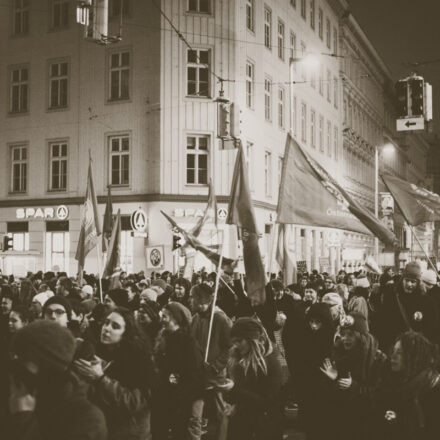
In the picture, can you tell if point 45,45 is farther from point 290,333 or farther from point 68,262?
point 290,333

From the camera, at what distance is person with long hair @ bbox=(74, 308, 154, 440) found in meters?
5.23

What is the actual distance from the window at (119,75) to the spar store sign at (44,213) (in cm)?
514

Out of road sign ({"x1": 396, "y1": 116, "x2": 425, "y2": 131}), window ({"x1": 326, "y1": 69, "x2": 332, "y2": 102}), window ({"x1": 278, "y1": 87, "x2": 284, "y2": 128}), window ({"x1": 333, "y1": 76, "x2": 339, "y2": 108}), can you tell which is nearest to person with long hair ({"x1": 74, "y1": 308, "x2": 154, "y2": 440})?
road sign ({"x1": 396, "y1": 116, "x2": 425, "y2": 131})

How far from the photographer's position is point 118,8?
30.8 meters

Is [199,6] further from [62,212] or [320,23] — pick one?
[320,23]

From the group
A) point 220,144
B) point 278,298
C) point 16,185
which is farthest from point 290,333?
point 16,185

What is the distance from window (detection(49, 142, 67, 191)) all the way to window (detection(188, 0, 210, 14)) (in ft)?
26.0

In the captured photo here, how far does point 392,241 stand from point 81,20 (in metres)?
15.2

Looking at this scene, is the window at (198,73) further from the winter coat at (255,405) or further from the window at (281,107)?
the winter coat at (255,405)

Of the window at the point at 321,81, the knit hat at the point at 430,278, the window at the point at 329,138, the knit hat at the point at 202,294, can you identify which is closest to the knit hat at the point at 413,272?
the knit hat at the point at 430,278

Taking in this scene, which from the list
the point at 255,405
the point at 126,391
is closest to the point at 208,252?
the point at 255,405

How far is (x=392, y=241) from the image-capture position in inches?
353

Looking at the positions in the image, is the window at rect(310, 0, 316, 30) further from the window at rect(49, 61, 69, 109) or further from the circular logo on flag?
the circular logo on flag

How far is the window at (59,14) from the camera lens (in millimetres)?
32625
